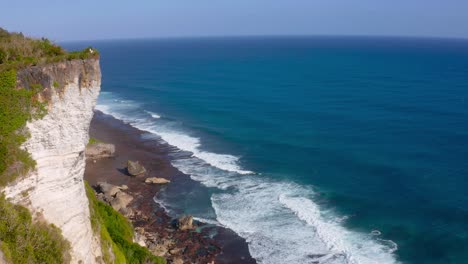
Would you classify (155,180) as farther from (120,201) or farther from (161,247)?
(161,247)

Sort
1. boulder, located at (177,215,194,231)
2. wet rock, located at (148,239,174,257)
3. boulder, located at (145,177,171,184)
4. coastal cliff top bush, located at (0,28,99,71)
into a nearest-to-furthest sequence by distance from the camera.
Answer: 1. coastal cliff top bush, located at (0,28,99,71)
2. wet rock, located at (148,239,174,257)
3. boulder, located at (177,215,194,231)
4. boulder, located at (145,177,171,184)

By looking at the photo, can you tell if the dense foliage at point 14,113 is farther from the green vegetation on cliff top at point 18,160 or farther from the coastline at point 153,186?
the coastline at point 153,186

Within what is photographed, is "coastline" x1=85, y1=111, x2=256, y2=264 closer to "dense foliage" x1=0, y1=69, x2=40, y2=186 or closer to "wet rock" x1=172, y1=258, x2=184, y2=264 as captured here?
"wet rock" x1=172, y1=258, x2=184, y2=264

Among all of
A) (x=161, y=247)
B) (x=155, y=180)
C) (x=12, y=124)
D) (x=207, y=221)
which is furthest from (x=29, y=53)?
(x=155, y=180)

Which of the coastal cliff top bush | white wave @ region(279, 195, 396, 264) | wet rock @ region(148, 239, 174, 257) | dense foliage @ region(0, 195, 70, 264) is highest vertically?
the coastal cliff top bush

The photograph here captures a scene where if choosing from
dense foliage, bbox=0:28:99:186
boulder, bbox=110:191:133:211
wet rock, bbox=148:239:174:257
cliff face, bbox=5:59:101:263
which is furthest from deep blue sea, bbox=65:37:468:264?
dense foliage, bbox=0:28:99:186

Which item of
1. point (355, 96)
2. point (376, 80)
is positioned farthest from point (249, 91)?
point (376, 80)

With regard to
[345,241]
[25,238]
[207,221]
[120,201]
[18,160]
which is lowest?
[207,221]
